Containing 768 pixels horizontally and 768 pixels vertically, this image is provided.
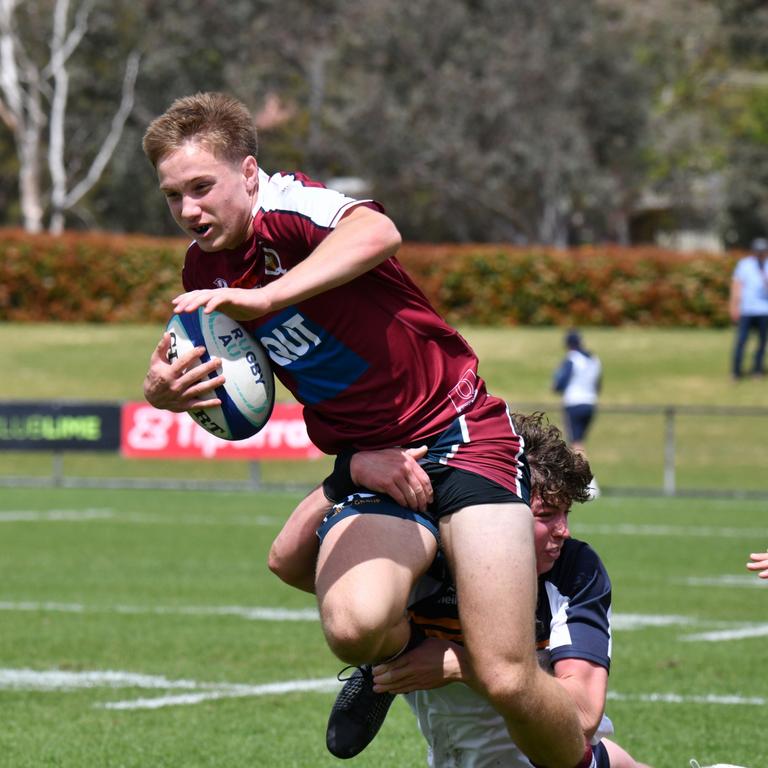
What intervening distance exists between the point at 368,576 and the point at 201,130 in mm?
1510

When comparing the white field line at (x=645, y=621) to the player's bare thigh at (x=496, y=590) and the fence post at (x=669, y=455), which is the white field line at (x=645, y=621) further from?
the fence post at (x=669, y=455)

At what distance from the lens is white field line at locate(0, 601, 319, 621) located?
10602 mm

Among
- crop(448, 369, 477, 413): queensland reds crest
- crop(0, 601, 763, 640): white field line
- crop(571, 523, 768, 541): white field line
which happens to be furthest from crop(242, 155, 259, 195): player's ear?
crop(571, 523, 768, 541): white field line

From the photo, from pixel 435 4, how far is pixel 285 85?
20.0ft

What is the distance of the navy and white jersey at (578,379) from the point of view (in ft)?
67.4

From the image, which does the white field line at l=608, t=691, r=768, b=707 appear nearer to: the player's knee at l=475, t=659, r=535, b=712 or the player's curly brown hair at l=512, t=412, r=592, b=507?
the player's curly brown hair at l=512, t=412, r=592, b=507

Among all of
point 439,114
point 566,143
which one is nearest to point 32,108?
point 439,114

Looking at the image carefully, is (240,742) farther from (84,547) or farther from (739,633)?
(84,547)

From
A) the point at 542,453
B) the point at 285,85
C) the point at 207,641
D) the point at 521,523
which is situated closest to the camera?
the point at 521,523

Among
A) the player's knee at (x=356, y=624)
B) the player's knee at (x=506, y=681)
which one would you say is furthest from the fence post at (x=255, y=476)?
the player's knee at (x=506, y=681)

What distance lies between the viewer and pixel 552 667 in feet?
16.9

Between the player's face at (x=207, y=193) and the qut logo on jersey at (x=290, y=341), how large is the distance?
0.33 meters

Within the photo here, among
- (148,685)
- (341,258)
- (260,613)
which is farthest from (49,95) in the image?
(341,258)

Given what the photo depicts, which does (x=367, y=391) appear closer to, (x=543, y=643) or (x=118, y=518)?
(x=543, y=643)
